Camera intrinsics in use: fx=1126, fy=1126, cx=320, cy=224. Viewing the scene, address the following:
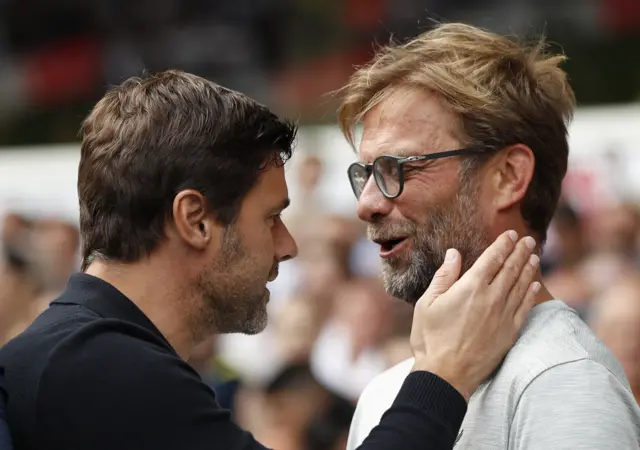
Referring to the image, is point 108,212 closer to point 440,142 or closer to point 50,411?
point 50,411

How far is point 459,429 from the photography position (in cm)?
226

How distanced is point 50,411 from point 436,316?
0.80 meters

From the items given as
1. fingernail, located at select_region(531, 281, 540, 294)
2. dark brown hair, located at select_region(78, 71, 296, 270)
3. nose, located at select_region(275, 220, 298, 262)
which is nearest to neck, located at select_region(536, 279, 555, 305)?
fingernail, located at select_region(531, 281, 540, 294)

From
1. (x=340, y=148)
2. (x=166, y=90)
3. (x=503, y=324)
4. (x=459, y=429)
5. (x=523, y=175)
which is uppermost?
(x=166, y=90)

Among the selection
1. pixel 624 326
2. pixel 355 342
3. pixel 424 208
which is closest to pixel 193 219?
pixel 424 208

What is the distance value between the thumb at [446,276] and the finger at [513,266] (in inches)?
3.9

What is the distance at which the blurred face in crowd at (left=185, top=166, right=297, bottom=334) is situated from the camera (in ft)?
8.30

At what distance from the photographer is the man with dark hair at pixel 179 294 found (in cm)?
217

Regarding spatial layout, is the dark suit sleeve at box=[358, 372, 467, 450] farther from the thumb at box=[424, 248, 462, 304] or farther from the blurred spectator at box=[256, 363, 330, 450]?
the blurred spectator at box=[256, 363, 330, 450]

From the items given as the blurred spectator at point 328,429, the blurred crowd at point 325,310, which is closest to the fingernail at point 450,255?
the blurred crowd at point 325,310

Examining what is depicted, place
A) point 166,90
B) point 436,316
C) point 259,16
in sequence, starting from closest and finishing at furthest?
point 436,316 < point 166,90 < point 259,16

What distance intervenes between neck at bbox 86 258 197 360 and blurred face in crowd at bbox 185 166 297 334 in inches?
1.9

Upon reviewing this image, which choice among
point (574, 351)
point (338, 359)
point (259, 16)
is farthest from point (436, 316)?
point (259, 16)

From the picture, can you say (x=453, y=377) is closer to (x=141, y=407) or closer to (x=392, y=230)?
(x=392, y=230)
